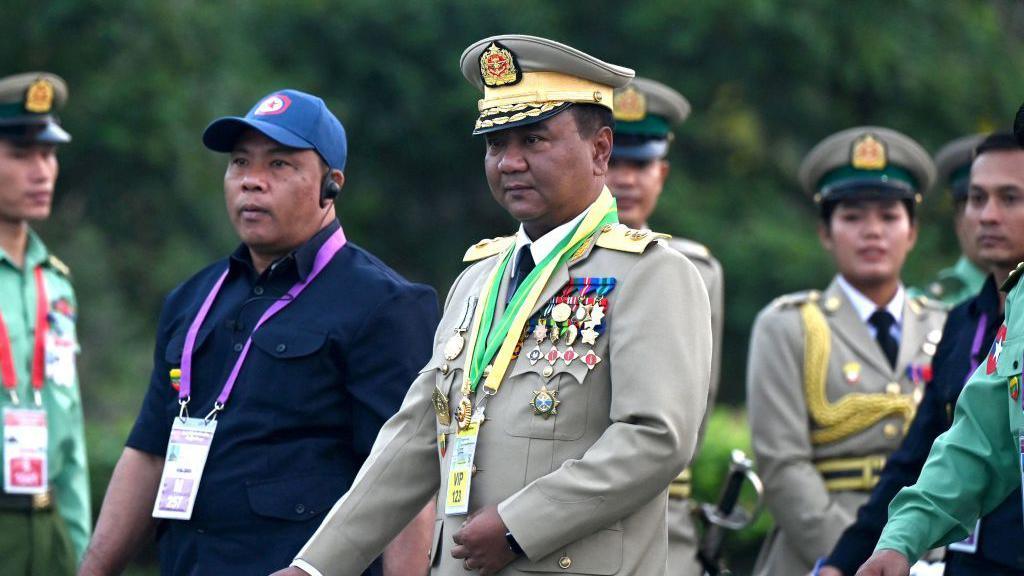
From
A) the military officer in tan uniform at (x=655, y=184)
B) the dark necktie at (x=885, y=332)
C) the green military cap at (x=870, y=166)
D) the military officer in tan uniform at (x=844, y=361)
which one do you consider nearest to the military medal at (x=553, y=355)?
the military officer in tan uniform at (x=655, y=184)

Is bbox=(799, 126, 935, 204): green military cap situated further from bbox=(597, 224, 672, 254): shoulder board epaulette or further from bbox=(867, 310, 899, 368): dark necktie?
bbox=(597, 224, 672, 254): shoulder board epaulette

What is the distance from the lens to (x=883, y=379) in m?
8.05

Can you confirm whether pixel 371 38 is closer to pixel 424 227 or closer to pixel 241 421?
pixel 424 227

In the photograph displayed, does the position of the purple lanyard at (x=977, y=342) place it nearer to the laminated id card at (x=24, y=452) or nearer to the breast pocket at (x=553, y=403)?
the breast pocket at (x=553, y=403)

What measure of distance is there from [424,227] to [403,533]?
13.5 m

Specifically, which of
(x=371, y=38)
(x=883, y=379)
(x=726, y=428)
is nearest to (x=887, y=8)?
(x=371, y=38)

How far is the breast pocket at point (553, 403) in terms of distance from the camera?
5113mm

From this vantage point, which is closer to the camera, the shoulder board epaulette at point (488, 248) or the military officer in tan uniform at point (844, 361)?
the shoulder board epaulette at point (488, 248)

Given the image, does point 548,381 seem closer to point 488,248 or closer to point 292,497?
point 488,248

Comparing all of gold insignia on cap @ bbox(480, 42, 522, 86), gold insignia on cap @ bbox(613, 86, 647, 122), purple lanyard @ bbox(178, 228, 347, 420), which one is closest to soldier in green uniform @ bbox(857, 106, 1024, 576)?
gold insignia on cap @ bbox(480, 42, 522, 86)

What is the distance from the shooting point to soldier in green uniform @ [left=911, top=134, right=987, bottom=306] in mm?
9562

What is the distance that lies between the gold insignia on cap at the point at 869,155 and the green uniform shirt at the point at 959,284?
1407 millimetres

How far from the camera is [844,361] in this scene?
811cm

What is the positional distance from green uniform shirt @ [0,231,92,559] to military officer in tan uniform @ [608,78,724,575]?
2609 millimetres
